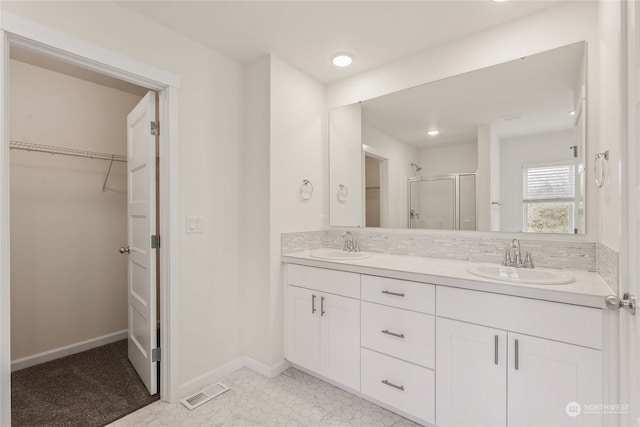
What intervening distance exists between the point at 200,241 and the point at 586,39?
2576 mm

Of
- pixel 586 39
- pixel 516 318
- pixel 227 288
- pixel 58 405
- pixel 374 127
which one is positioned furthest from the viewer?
pixel 374 127

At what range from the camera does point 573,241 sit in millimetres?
1694

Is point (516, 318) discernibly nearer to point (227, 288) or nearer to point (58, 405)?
point (227, 288)

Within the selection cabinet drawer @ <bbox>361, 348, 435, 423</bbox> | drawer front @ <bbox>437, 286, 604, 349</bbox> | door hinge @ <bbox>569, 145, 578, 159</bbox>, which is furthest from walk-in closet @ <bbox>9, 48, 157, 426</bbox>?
door hinge @ <bbox>569, 145, 578, 159</bbox>

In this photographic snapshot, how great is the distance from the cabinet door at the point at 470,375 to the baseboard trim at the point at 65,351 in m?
2.81

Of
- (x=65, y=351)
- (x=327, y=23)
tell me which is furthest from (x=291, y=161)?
(x=65, y=351)

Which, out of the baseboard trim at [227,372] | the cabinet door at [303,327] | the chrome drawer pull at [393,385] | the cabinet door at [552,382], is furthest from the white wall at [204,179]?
the cabinet door at [552,382]

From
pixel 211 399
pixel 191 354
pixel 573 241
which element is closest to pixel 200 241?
pixel 191 354

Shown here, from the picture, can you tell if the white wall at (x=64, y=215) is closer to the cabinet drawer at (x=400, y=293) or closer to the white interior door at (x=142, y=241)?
the white interior door at (x=142, y=241)

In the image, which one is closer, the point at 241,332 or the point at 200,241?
the point at 200,241

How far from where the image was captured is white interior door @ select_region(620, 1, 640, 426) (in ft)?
3.20

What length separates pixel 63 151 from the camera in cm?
253

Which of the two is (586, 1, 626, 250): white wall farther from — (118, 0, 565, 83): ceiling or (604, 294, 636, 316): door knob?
(118, 0, 565, 83): ceiling

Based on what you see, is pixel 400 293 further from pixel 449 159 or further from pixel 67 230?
pixel 67 230
